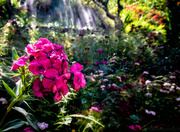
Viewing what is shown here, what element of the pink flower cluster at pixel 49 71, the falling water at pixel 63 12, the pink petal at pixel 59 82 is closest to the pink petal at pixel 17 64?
the pink flower cluster at pixel 49 71

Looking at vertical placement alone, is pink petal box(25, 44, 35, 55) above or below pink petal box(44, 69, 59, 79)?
above

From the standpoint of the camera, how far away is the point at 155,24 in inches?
210

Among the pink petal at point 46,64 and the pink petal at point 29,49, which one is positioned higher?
the pink petal at point 29,49

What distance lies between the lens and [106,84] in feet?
7.55

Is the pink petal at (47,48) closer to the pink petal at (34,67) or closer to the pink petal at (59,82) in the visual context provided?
the pink petal at (34,67)

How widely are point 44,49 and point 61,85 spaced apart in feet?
0.84

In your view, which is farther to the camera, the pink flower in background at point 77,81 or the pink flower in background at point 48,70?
the pink flower in background at point 77,81

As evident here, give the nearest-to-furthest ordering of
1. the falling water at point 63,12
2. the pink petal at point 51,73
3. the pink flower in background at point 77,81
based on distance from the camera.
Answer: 1. the pink petal at point 51,73
2. the pink flower in background at point 77,81
3. the falling water at point 63,12

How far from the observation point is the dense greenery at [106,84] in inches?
45.4

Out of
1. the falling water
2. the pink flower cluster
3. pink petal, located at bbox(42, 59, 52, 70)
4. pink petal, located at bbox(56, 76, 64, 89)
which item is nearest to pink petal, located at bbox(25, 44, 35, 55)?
the pink flower cluster

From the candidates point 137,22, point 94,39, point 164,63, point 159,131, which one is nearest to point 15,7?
point 94,39

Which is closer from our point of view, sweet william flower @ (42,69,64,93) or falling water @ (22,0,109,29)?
sweet william flower @ (42,69,64,93)

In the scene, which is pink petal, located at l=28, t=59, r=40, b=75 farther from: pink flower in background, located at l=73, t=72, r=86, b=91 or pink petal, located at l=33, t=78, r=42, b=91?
pink flower in background, located at l=73, t=72, r=86, b=91

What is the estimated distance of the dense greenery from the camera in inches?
45.4
